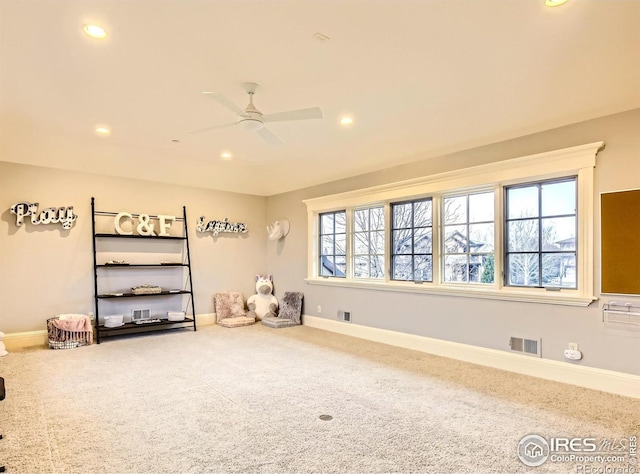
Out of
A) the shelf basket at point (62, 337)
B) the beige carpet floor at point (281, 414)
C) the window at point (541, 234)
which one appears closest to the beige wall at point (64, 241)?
the shelf basket at point (62, 337)

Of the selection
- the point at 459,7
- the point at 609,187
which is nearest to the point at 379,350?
the point at 609,187

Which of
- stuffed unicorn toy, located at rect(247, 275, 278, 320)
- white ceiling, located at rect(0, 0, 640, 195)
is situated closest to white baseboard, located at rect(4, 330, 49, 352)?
white ceiling, located at rect(0, 0, 640, 195)

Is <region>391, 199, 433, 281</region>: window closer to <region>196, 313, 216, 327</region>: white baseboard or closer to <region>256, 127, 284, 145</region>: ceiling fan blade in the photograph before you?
<region>256, 127, 284, 145</region>: ceiling fan blade

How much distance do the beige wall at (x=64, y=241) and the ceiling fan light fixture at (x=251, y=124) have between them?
Result: 3594 mm

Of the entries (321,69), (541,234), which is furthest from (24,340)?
(541,234)

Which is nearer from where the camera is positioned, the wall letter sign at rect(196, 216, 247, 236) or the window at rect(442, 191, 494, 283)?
the window at rect(442, 191, 494, 283)

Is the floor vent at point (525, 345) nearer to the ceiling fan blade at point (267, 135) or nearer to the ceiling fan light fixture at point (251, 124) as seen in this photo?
the ceiling fan blade at point (267, 135)

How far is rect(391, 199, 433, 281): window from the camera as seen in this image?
5066 millimetres

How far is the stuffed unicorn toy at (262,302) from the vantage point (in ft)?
23.3

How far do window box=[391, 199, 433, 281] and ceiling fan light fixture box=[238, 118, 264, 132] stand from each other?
2.71m

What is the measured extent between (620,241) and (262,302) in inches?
218

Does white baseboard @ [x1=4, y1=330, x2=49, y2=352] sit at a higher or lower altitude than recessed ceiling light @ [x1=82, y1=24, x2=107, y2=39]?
lower

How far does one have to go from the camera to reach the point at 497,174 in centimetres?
425

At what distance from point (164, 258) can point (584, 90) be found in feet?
20.2
